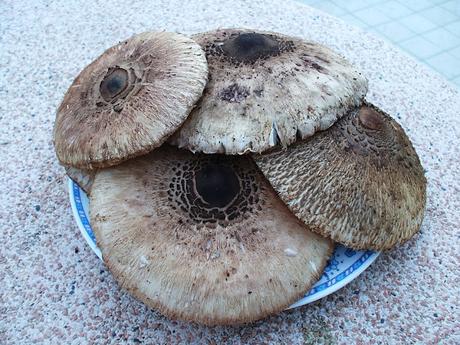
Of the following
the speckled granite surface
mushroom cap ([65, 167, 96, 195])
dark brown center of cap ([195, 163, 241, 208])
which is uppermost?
dark brown center of cap ([195, 163, 241, 208])

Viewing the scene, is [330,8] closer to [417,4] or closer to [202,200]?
[417,4]

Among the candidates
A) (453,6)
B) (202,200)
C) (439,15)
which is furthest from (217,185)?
(453,6)

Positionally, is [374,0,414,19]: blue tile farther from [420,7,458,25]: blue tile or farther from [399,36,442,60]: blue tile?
[399,36,442,60]: blue tile

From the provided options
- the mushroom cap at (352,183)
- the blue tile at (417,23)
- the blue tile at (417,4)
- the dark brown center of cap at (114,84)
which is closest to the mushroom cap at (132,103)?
the dark brown center of cap at (114,84)

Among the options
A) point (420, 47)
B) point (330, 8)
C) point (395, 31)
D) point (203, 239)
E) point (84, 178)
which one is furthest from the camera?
point (330, 8)

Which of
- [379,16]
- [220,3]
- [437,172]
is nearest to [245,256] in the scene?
[437,172]

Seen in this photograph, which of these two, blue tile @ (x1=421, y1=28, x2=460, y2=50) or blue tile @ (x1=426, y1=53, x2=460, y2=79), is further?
blue tile @ (x1=421, y1=28, x2=460, y2=50)

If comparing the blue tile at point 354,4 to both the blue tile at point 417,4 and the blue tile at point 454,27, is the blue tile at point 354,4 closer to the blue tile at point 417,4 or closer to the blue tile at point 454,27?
the blue tile at point 417,4

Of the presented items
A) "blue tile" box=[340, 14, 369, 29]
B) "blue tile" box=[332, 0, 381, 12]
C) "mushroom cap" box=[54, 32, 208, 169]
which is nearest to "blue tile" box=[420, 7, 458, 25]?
"blue tile" box=[332, 0, 381, 12]
